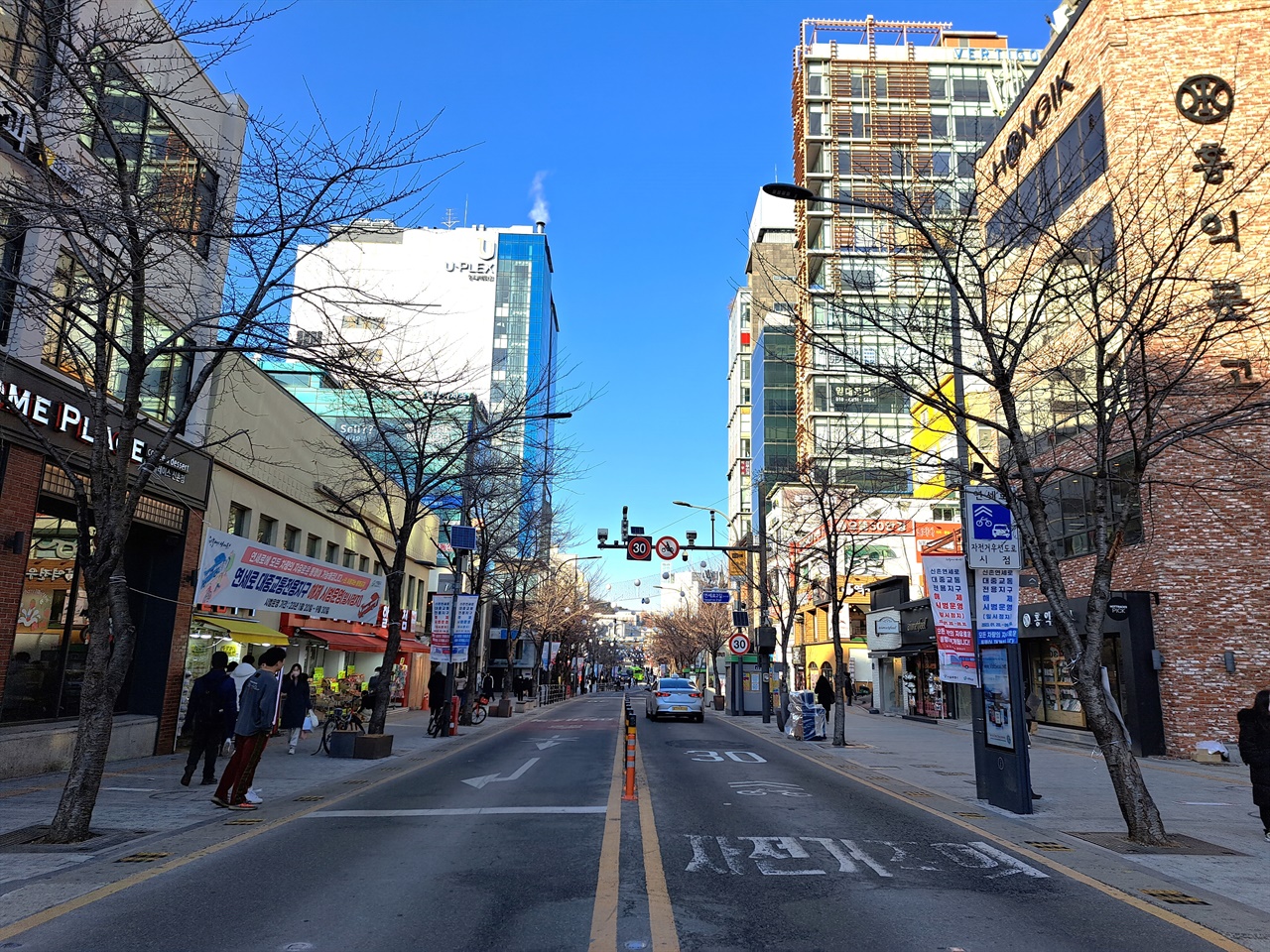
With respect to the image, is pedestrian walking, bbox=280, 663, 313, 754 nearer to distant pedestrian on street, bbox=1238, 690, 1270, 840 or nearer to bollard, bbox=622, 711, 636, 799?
bollard, bbox=622, 711, 636, 799

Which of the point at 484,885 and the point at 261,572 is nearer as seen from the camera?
the point at 484,885

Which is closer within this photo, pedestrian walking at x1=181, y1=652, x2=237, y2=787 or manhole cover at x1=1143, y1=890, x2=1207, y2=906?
manhole cover at x1=1143, y1=890, x2=1207, y2=906

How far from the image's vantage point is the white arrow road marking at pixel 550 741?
66.5ft

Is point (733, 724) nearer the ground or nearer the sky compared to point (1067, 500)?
nearer the ground

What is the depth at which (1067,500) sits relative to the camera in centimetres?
2353

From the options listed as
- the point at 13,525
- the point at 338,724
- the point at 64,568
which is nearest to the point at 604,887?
the point at 13,525

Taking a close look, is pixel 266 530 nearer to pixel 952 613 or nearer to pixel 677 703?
pixel 677 703

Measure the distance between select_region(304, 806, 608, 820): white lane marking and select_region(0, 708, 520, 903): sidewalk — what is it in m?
0.76

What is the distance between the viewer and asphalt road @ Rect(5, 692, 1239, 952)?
5.43 m

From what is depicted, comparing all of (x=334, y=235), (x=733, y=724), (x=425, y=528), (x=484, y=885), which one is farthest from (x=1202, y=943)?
(x=425, y=528)

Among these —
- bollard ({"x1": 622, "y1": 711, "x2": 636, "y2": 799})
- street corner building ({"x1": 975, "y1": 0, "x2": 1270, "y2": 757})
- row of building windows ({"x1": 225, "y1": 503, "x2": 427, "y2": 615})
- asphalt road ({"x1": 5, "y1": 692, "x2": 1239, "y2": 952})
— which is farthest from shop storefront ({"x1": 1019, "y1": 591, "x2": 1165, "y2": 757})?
row of building windows ({"x1": 225, "y1": 503, "x2": 427, "y2": 615})

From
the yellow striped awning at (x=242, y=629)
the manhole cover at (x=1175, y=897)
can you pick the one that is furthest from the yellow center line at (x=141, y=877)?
the yellow striped awning at (x=242, y=629)

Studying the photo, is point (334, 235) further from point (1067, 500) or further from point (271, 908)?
point (1067, 500)

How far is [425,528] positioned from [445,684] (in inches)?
697
